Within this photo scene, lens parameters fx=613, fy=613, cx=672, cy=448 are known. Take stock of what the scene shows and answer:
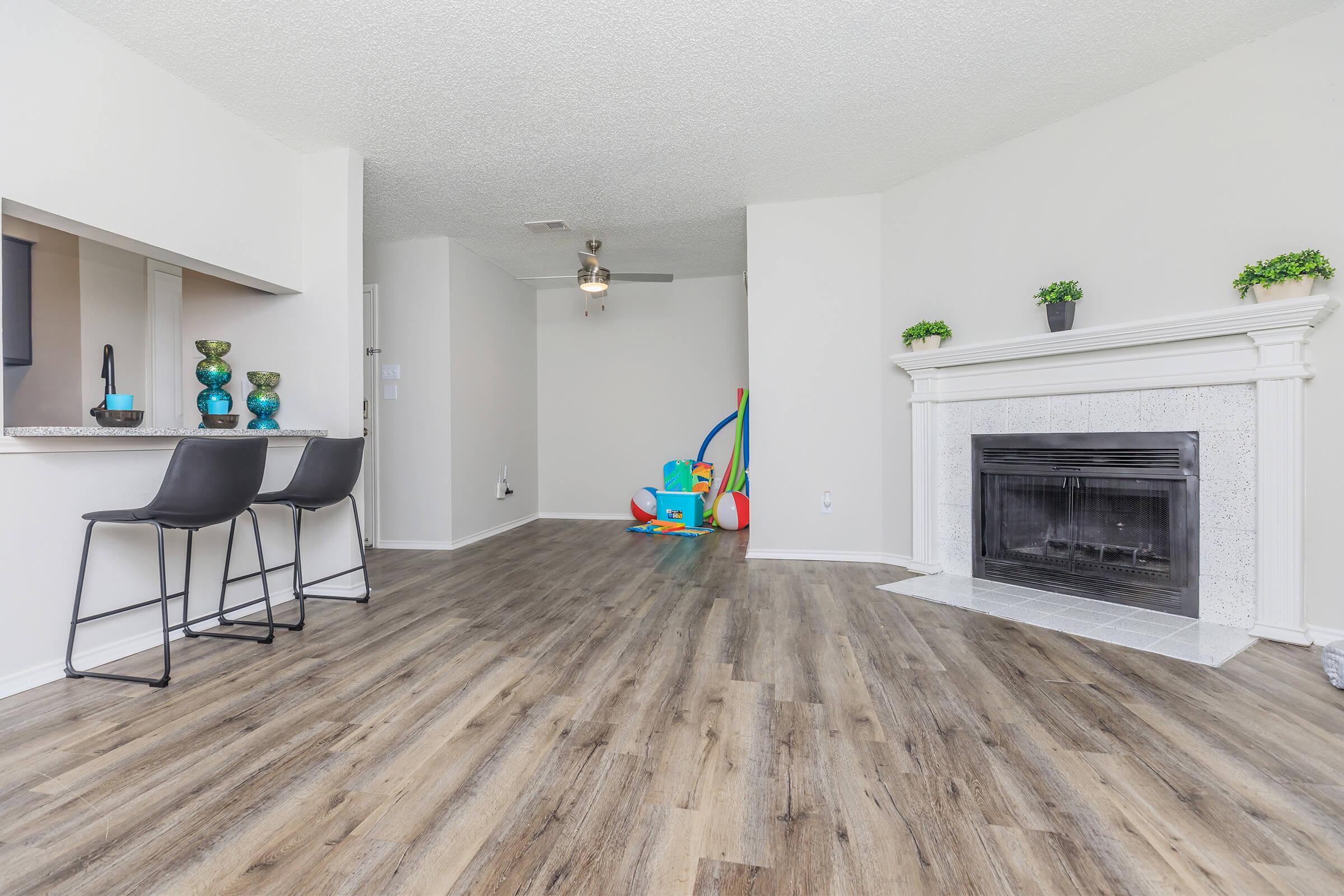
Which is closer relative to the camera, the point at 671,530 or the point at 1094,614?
the point at 1094,614

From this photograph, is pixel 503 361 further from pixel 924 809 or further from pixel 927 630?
pixel 924 809

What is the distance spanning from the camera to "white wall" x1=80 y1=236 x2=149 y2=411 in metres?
3.60

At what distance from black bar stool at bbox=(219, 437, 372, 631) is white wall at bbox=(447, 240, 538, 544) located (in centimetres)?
180

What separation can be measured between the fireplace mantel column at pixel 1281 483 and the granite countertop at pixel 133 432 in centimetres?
434

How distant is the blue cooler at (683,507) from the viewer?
224 inches

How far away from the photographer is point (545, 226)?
4.62 meters

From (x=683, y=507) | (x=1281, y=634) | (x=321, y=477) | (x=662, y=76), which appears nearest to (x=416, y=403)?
(x=321, y=477)

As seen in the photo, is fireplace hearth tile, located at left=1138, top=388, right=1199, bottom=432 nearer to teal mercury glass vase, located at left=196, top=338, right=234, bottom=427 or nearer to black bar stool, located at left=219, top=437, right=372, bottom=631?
black bar stool, located at left=219, top=437, right=372, bottom=631

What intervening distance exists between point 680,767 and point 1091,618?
7.49 ft

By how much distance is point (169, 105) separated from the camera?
8.86 feet

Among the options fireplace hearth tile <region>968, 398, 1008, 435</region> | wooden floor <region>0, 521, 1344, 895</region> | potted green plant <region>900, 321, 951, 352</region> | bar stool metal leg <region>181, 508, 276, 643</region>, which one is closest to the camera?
wooden floor <region>0, 521, 1344, 895</region>

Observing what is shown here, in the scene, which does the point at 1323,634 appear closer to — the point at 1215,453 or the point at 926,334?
the point at 1215,453

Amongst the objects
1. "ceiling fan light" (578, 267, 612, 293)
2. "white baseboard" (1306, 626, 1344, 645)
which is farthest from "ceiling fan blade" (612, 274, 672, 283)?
"white baseboard" (1306, 626, 1344, 645)

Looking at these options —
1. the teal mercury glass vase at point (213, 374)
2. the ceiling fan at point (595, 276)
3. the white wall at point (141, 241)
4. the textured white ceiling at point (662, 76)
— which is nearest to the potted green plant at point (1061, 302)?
the textured white ceiling at point (662, 76)
